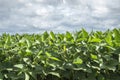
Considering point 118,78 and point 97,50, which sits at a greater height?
point 97,50

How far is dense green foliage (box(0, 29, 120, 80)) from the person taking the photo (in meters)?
3.95

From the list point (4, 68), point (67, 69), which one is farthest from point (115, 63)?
point (4, 68)

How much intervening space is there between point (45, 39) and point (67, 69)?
1.05 m

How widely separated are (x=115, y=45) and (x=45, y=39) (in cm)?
132

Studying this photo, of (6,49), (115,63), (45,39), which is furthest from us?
(45,39)

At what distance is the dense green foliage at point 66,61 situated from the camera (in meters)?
3.95

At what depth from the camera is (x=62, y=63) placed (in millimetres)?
4090

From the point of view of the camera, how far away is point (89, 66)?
400cm

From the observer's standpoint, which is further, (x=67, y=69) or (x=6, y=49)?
(x=6, y=49)

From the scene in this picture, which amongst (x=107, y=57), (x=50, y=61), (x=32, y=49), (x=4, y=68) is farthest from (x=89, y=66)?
(x=4, y=68)

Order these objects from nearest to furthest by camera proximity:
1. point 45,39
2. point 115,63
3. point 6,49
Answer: point 115,63 < point 6,49 < point 45,39

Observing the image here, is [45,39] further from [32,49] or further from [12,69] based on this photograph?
[12,69]

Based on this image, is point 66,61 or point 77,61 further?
point 66,61

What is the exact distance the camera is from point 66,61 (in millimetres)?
4090
